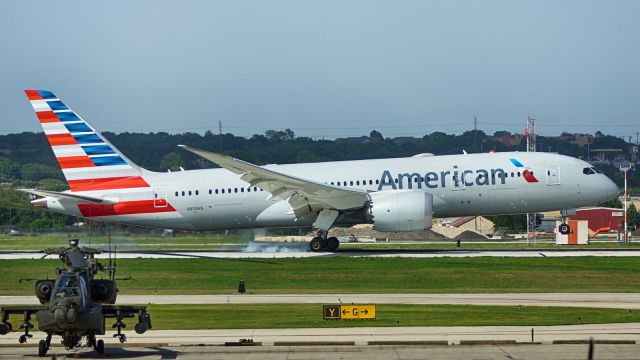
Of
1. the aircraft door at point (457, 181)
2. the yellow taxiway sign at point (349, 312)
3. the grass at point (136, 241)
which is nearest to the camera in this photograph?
the yellow taxiway sign at point (349, 312)

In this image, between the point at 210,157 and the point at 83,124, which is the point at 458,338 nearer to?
the point at 210,157

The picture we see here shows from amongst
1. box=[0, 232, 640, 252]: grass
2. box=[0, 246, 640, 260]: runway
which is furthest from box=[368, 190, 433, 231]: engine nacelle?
box=[0, 232, 640, 252]: grass

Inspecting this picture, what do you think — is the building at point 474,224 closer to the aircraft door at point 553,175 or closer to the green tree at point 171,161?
the green tree at point 171,161

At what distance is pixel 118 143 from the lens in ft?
508

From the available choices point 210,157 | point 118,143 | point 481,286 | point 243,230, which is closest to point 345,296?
point 481,286

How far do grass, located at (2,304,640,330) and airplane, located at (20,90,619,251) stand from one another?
16989mm

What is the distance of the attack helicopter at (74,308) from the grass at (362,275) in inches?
562

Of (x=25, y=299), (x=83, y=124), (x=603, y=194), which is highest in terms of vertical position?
(x=83, y=124)

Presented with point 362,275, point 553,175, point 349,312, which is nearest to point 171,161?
point 553,175

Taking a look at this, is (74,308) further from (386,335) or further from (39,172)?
(39,172)

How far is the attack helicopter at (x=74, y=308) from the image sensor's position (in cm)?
2212

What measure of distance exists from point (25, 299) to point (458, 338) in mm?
17227

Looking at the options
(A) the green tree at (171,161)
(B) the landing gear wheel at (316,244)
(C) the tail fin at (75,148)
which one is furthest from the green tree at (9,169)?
(B) the landing gear wheel at (316,244)

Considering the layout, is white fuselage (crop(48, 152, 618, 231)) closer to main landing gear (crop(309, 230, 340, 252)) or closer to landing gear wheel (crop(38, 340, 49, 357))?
main landing gear (crop(309, 230, 340, 252))
